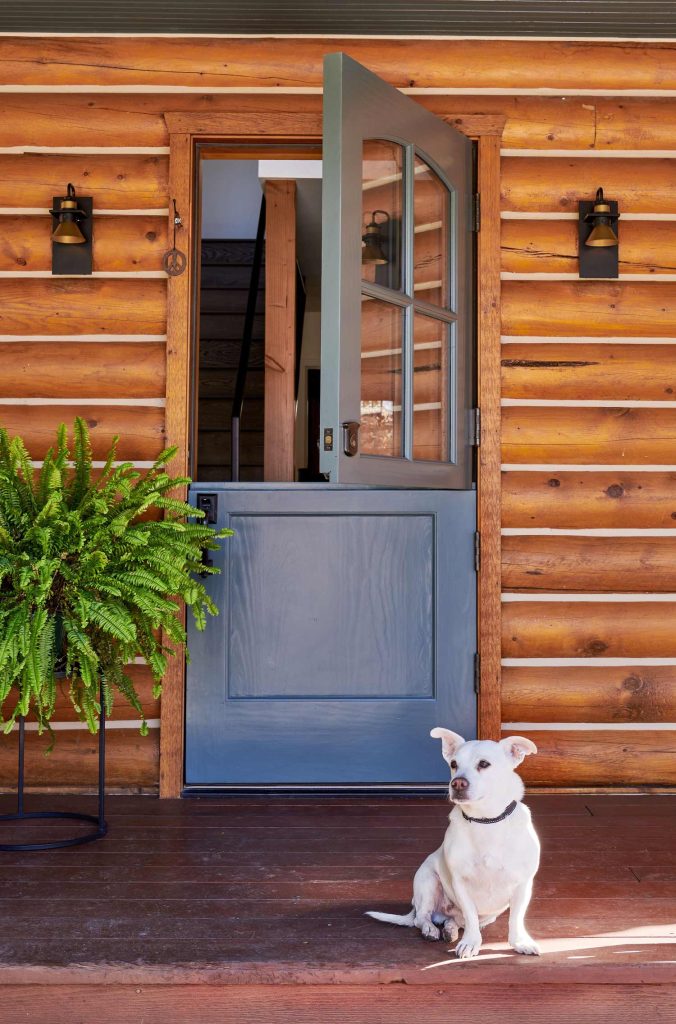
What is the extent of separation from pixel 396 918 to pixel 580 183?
97.4 inches

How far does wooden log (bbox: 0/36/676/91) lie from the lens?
3219mm

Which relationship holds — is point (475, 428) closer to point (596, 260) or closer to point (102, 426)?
point (596, 260)

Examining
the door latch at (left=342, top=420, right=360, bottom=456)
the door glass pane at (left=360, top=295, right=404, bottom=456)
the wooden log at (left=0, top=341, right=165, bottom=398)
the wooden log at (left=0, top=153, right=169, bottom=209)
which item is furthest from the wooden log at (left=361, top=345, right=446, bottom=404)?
the wooden log at (left=0, top=153, right=169, bottom=209)

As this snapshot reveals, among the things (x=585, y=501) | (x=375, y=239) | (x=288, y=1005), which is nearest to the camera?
(x=288, y=1005)

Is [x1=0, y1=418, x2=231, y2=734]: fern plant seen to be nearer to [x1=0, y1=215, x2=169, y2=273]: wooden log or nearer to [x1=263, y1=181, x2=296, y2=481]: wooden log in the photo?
[x1=0, y1=215, x2=169, y2=273]: wooden log

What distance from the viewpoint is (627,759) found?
325 centimetres

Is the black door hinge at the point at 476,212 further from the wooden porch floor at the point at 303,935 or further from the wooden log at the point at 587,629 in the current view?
the wooden porch floor at the point at 303,935

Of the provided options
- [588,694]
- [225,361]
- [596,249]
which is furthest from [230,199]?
[588,694]

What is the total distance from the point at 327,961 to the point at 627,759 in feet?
5.47

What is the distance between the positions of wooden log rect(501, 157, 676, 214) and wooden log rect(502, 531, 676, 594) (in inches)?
45.7

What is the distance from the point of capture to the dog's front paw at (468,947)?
1.92m

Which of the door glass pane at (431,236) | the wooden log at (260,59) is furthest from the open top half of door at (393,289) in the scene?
the wooden log at (260,59)

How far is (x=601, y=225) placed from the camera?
A: 3191 mm

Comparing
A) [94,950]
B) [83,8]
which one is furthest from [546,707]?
[83,8]
